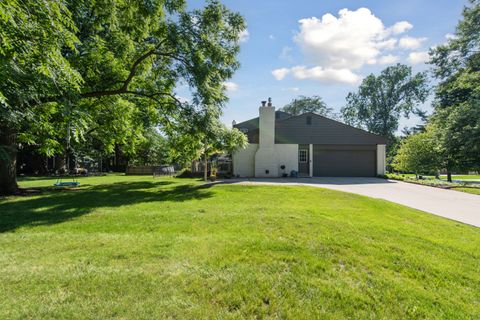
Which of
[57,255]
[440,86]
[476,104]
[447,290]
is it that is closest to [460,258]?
[447,290]

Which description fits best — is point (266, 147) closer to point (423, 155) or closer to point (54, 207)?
point (423, 155)

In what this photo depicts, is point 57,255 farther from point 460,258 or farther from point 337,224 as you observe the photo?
point 460,258

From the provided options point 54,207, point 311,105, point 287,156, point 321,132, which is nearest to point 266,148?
point 287,156

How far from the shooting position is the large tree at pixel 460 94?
1555cm

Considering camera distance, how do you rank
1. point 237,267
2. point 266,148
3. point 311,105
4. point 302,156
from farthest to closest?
1. point 311,105
2. point 302,156
3. point 266,148
4. point 237,267

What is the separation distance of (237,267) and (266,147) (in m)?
15.4

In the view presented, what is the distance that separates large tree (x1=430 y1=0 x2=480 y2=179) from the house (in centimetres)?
422

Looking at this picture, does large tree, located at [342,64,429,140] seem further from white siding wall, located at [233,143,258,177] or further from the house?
white siding wall, located at [233,143,258,177]

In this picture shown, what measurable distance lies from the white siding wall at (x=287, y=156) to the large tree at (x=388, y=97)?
28.8 metres

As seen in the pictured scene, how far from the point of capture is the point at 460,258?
402cm

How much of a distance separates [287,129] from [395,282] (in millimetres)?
16676

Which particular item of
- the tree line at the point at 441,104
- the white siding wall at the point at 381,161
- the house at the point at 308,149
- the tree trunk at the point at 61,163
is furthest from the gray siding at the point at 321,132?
the tree trunk at the point at 61,163

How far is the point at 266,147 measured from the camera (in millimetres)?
18547

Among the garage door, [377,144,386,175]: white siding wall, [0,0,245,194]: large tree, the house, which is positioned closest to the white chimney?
the house
